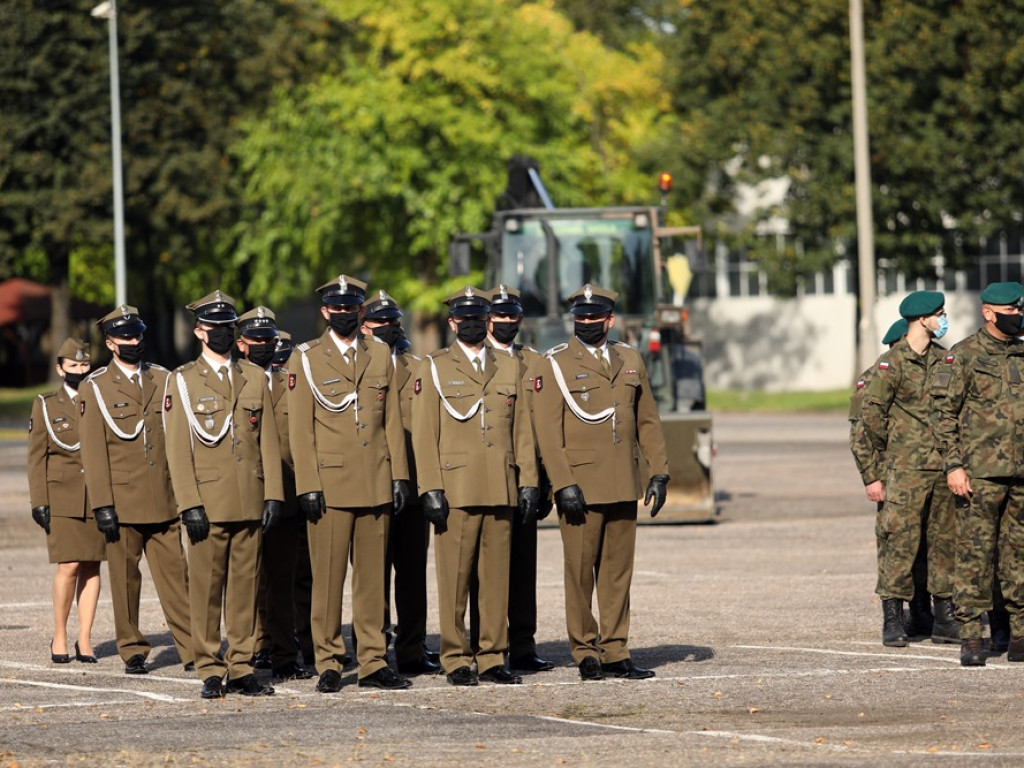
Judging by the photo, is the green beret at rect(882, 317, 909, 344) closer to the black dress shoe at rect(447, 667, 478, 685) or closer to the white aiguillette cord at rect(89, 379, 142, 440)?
the black dress shoe at rect(447, 667, 478, 685)

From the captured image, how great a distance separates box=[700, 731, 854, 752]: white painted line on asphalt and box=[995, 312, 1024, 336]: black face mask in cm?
346

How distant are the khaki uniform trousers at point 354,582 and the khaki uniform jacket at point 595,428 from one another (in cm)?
100

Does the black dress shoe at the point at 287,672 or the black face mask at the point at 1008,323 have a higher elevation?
the black face mask at the point at 1008,323

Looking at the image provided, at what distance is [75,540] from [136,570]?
2.56 ft

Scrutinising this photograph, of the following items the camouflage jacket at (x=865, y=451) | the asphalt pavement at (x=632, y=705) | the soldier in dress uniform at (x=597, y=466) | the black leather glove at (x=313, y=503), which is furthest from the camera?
the camouflage jacket at (x=865, y=451)

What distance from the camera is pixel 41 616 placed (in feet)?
45.4

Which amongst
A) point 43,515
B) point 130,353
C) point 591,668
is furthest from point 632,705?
point 43,515

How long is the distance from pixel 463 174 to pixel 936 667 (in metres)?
41.0

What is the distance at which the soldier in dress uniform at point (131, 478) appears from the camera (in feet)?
36.9

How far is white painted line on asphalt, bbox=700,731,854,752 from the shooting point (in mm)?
8648

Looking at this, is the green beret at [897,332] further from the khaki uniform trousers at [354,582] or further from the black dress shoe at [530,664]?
the khaki uniform trousers at [354,582]

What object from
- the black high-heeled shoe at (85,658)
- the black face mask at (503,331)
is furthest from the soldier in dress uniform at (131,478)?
the black face mask at (503,331)

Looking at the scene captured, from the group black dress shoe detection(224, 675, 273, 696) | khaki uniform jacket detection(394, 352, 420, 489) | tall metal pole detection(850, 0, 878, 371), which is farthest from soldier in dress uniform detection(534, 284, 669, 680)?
tall metal pole detection(850, 0, 878, 371)

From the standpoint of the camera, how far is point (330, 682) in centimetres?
1046
